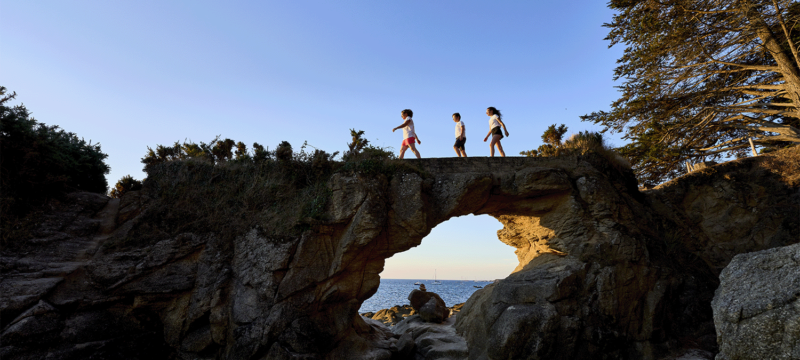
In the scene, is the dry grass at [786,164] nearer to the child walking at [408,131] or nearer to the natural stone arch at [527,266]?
the natural stone arch at [527,266]

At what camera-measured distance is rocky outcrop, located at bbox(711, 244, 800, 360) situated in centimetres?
456

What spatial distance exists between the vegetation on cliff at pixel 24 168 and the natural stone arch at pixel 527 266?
7.33 metres

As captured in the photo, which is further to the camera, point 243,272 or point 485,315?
point 485,315

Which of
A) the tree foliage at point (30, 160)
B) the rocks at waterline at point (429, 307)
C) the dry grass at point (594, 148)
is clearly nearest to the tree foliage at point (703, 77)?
the dry grass at point (594, 148)

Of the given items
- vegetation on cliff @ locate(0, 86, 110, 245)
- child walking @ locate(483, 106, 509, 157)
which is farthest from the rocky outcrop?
vegetation on cliff @ locate(0, 86, 110, 245)

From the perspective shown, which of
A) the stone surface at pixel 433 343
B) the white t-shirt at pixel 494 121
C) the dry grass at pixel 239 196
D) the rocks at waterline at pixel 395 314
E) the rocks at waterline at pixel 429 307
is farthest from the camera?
the rocks at waterline at pixel 395 314

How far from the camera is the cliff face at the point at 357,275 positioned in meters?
9.27

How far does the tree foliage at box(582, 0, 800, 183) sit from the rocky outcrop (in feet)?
28.9

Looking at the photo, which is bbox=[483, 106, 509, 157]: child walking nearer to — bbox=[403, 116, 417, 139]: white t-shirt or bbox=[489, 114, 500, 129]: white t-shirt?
bbox=[489, 114, 500, 129]: white t-shirt

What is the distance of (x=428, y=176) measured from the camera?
11789mm

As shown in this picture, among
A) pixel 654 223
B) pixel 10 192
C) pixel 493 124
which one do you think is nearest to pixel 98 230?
pixel 10 192

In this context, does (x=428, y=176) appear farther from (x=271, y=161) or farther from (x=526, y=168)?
(x=271, y=161)

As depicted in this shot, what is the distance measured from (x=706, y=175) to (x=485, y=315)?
31.7 ft

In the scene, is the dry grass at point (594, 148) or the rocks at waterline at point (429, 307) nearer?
the dry grass at point (594, 148)
